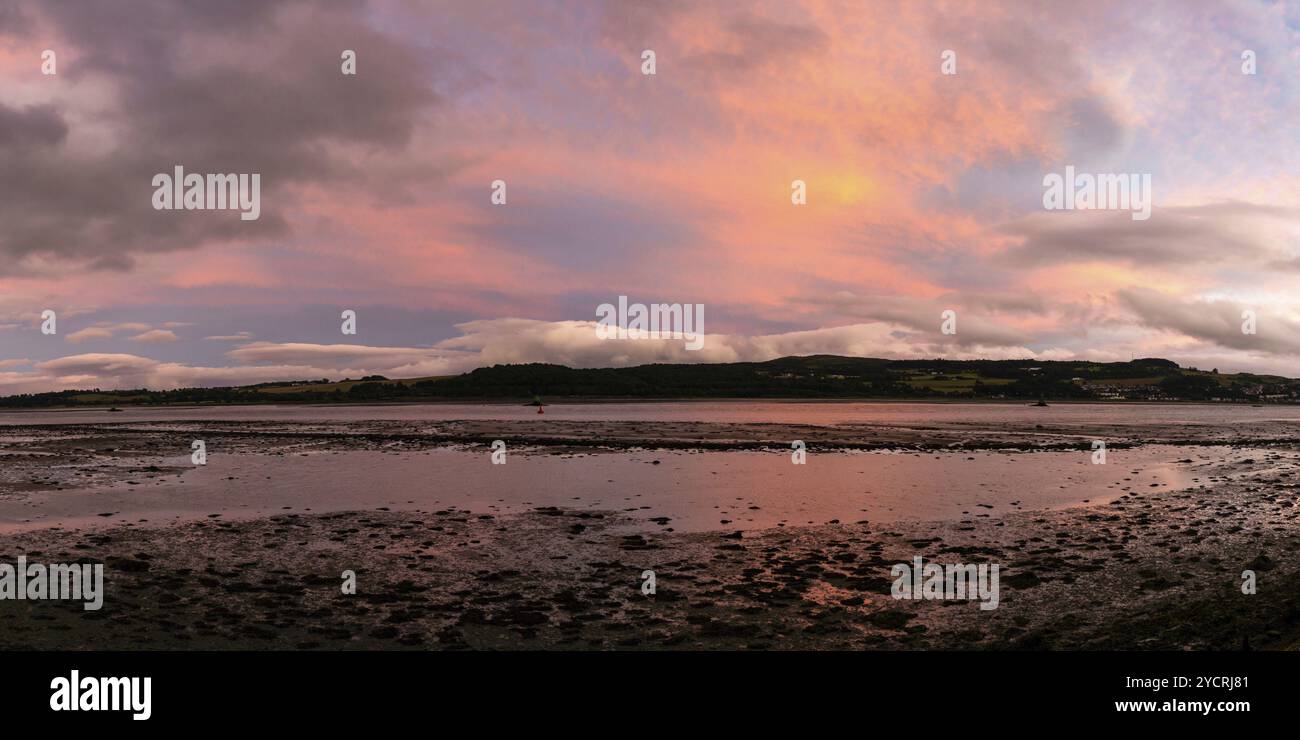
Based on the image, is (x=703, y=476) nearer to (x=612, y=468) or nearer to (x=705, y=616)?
(x=612, y=468)

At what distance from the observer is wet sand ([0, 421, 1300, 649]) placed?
12.8m

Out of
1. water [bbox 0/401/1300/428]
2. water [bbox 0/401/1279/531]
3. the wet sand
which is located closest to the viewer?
the wet sand

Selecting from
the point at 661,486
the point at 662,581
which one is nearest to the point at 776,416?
Answer: the point at 661,486

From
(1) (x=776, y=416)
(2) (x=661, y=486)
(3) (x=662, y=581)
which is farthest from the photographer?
(1) (x=776, y=416)

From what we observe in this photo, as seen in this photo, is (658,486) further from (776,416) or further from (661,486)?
(776,416)

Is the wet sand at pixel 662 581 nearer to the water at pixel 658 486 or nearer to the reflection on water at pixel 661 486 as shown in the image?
the water at pixel 658 486

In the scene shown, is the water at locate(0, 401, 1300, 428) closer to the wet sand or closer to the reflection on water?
the reflection on water

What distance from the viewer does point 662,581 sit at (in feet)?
55.2

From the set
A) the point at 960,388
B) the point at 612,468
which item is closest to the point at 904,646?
the point at 612,468

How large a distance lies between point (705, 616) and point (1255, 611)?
10.4 meters

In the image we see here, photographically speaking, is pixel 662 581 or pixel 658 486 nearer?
pixel 662 581

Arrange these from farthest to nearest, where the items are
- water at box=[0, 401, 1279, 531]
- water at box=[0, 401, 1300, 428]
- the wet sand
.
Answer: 1. water at box=[0, 401, 1300, 428]
2. water at box=[0, 401, 1279, 531]
3. the wet sand

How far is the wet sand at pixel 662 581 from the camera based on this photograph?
12.8 metres

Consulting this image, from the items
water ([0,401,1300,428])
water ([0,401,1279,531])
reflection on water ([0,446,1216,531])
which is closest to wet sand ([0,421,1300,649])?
water ([0,401,1279,531])
